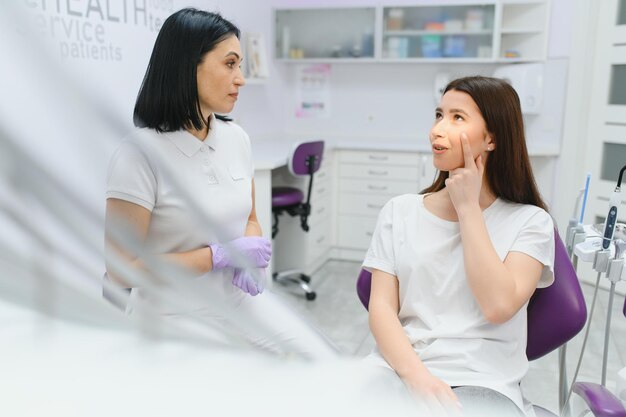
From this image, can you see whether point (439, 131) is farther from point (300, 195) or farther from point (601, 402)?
point (300, 195)

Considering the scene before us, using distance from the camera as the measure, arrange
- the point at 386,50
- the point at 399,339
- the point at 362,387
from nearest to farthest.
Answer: the point at 362,387 → the point at 399,339 → the point at 386,50

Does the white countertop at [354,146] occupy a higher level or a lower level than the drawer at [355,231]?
higher

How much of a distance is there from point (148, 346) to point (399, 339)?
3.14 ft

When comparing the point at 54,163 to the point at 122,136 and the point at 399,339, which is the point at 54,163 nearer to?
the point at 122,136

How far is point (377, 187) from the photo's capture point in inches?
164

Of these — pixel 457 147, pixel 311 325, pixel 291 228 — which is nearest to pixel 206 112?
pixel 457 147

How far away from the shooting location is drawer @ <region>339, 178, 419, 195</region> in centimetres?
411

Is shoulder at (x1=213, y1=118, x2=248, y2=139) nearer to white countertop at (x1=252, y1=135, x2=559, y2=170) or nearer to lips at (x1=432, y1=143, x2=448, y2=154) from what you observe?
lips at (x1=432, y1=143, x2=448, y2=154)

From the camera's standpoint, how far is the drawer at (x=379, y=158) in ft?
13.3

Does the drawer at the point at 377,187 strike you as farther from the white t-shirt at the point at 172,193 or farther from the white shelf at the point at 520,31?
the white t-shirt at the point at 172,193

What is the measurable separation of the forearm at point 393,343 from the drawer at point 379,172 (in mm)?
2872

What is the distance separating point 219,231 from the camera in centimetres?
30

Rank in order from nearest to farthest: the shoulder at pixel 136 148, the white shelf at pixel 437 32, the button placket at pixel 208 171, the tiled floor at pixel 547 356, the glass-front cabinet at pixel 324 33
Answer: the shoulder at pixel 136 148 → the button placket at pixel 208 171 → the tiled floor at pixel 547 356 → the white shelf at pixel 437 32 → the glass-front cabinet at pixel 324 33

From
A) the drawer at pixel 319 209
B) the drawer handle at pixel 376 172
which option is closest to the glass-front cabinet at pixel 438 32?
the drawer handle at pixel 376 172
